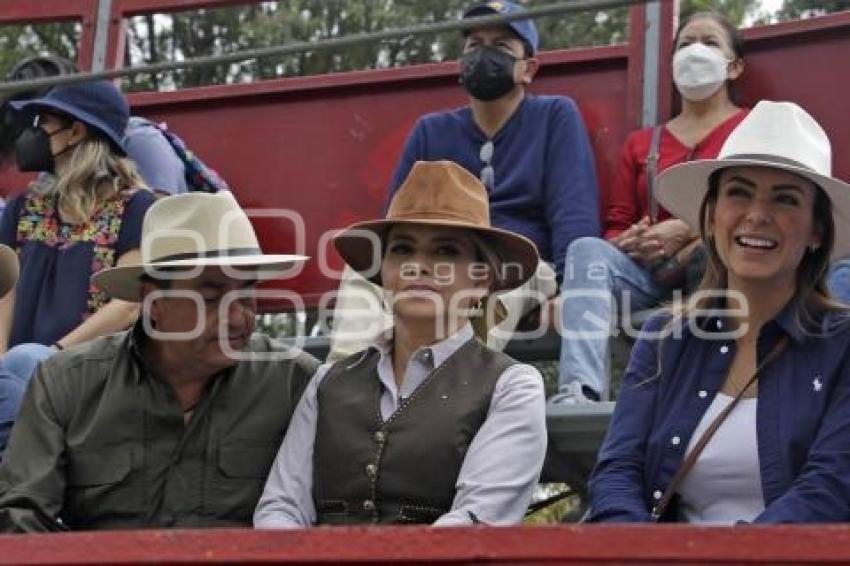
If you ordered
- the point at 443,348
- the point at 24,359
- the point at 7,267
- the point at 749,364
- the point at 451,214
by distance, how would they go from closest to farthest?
the point at 749,364
the point at 443,348
the point at 451,214
the point at 7,267
the point at 24,359

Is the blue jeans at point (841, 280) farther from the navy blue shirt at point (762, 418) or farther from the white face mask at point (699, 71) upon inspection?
the navy blue shirt at point (762, 418)

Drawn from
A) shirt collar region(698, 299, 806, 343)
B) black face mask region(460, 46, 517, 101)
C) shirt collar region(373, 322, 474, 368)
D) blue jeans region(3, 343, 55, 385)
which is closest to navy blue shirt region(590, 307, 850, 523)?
shirt collar region(698, 299, 806, 343)

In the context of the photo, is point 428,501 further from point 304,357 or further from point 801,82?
point 801,82

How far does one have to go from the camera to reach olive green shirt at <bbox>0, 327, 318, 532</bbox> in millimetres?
4570

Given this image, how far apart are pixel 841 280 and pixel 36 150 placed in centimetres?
246

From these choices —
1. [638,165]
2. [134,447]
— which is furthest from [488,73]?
[134,447]

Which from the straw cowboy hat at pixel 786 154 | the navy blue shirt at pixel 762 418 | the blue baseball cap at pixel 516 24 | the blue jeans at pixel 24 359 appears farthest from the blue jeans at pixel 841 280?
the blue jeans at pixel 24 359

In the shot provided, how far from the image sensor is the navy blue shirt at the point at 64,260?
586cm

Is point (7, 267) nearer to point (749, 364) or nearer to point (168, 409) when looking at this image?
point (168, 409)

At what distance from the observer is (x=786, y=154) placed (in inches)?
165

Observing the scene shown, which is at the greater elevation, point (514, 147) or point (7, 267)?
point (514, 147)

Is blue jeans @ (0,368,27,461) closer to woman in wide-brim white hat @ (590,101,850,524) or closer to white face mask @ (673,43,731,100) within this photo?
woman in wide-brim white hat @ (590,101,850,524)

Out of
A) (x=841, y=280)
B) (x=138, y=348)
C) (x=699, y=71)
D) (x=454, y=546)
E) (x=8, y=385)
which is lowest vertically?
(x=454, y=546)

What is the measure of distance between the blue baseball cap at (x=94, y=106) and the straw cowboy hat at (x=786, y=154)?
88.7 inches
